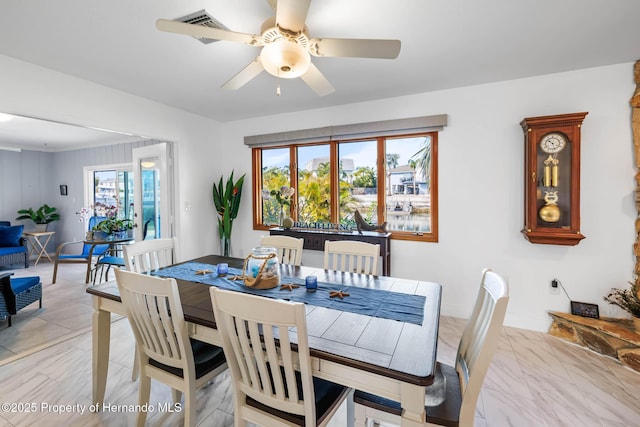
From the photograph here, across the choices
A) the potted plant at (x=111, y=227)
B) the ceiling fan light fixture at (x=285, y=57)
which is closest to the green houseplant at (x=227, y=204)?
the potted plant at (x=111, y=227)

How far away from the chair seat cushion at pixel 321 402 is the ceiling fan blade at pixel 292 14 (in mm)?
1717

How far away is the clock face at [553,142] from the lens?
8.41ft

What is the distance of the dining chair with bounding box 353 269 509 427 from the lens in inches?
40.8

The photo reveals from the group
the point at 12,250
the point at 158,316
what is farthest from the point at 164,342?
the point at 12,250

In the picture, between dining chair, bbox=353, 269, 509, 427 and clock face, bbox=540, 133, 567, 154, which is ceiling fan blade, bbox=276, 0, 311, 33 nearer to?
dining chair, bbox=353, 269, 509, 427

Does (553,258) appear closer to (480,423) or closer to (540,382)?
(540,382)

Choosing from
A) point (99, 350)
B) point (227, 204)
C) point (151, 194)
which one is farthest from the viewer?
point (227, 204)

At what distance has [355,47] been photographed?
1517mm

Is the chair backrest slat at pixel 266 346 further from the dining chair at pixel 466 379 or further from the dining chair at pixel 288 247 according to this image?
the dining chair at pixel 288 247

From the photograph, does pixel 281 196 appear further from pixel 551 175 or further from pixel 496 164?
pixel 551 175

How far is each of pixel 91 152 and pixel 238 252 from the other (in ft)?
13.9

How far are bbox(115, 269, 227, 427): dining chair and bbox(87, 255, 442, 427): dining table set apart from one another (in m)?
0.09

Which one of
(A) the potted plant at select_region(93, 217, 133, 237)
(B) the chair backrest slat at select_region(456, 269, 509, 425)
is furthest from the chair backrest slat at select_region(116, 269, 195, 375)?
(A) the potted plant at select_region(93, 217, 133, 237)

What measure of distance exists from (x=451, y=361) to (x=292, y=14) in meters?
2.60
